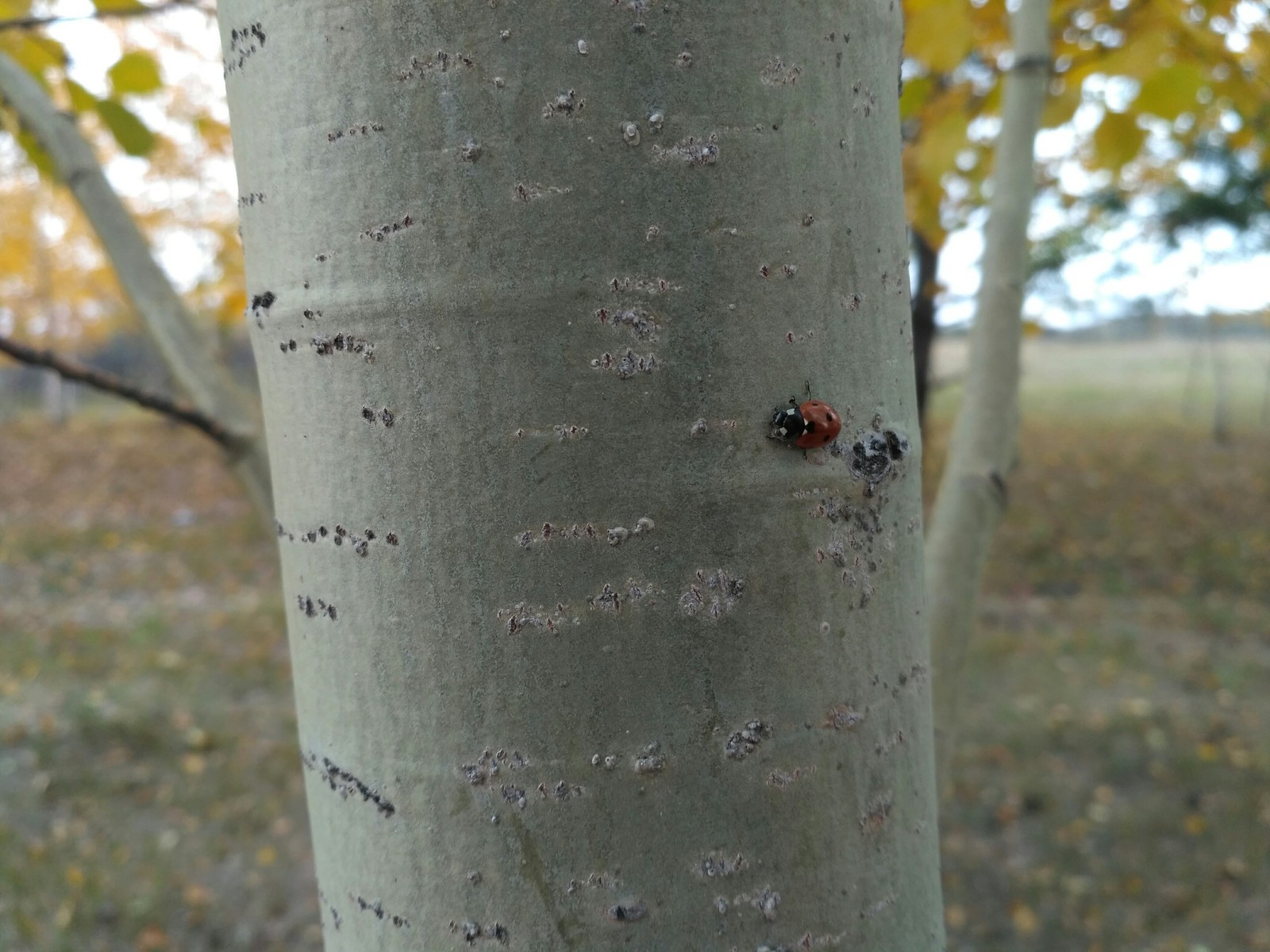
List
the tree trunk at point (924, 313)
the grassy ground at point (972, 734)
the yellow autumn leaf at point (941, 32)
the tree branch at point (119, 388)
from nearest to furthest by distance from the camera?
the tree branch at point (119, 388) → the yellow autumn leaf at point (941, 32) → the grassy ground at point (972, 734) → the tree trunk at point (924, 313)

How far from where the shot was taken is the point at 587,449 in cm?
58

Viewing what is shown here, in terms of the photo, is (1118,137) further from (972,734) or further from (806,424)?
(972,734)

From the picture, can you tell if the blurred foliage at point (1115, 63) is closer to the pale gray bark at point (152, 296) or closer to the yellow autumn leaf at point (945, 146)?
the yellow autumn leaf at point (945, 146)

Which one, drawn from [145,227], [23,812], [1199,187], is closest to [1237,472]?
[1199,187]

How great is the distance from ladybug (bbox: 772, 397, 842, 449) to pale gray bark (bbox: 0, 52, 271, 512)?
77 cm

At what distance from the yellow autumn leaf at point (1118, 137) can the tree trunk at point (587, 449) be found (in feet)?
5.03

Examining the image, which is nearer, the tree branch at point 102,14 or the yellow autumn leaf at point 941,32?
the tree branch at point 102,14

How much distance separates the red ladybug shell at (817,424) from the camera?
604 mm

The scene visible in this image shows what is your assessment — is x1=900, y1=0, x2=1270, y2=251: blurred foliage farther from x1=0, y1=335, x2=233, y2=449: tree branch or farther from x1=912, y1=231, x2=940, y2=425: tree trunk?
x1=912, y1=231, x2=940, y2=425: tree trunk

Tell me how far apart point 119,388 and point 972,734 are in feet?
15.9

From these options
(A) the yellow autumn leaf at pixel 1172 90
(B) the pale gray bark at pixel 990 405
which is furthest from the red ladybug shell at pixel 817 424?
(A) the yellow autumn leaf at pixel 1172 90

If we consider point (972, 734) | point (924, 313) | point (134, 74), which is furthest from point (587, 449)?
point (924, 313)

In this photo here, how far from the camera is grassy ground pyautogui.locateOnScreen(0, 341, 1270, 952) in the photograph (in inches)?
142

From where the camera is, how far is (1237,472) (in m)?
10.9
